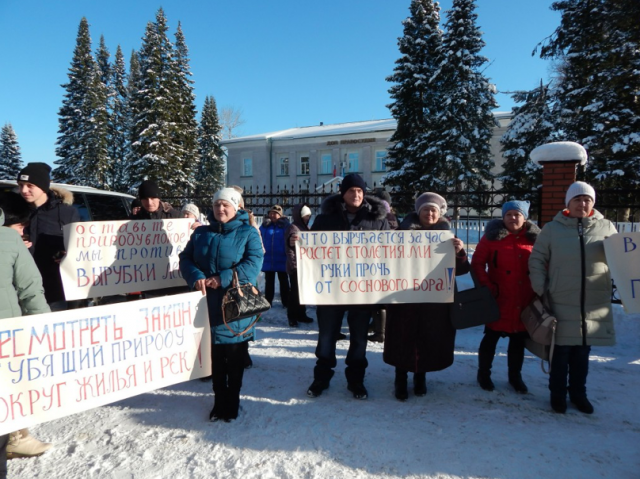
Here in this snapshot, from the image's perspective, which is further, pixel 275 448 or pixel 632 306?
pixel 632 306

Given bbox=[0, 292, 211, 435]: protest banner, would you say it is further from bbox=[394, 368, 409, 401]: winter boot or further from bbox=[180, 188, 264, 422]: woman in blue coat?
bbox=[394, 368, 409, 401]: winter boot

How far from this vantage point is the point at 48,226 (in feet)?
12.0

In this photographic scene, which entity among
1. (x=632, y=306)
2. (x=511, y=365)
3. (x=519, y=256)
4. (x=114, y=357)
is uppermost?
(x=519, y=256)

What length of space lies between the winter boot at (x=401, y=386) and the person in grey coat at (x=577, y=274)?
1.32 m

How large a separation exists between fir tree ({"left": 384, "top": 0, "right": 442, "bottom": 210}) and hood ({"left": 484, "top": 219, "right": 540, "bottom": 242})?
17.7 metres

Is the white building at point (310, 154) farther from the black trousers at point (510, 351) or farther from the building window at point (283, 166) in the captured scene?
the black trousers at point (510, 351)

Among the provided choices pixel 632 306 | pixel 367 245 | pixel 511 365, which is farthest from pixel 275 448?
pixel 632 306

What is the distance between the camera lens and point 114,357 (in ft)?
8.98

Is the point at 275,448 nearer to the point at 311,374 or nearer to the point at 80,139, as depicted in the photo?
the point at 311,374

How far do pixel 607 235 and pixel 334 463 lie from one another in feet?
9.23

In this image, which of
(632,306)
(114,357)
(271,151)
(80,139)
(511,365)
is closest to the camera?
(114,357)

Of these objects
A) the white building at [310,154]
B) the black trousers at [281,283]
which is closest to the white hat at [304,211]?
the black trousers at [281,283]

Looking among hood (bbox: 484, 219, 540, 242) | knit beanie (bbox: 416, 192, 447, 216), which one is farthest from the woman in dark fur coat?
hood (bbox: 484, 219, 540, 242)

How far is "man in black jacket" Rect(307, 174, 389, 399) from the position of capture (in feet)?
12.0
